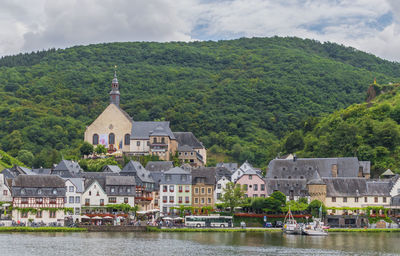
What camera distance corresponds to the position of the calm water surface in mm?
69000

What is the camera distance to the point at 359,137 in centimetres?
13175

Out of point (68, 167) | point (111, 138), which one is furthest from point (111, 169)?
point (111, 138)

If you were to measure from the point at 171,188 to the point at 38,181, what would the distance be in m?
21.1

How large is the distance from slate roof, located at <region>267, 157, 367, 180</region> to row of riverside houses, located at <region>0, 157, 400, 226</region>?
0.54 feet

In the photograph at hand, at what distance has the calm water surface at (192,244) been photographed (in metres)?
69.0

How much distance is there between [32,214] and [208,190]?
89.2 feet

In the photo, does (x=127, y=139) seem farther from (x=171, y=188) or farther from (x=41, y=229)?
(x=41, y=229)

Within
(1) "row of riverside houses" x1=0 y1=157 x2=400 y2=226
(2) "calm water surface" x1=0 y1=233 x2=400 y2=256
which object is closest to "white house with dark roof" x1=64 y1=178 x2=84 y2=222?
(1) "row of riverside houses" x1=0 y1=157 x2=400 y2=226

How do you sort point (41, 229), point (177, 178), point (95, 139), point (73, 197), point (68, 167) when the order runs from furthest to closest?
point (95, 139) → point (68, 167) → point (177, 178) → point (73, 197) → point (41, 229)

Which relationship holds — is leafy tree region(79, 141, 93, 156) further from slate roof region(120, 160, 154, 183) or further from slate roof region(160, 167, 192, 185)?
slate roof region(160, 167, 192, 185)

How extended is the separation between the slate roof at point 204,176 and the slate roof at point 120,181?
34.8ft

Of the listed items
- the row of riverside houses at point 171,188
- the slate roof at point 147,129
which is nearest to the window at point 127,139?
the slate roof at point 147,129

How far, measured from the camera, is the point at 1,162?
449 feet

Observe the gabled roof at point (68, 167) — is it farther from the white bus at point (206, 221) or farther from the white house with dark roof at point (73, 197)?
the white bus at point (206, 221)
